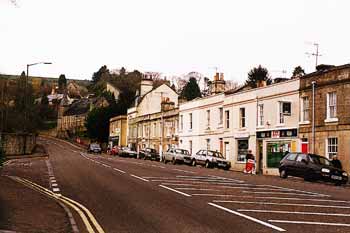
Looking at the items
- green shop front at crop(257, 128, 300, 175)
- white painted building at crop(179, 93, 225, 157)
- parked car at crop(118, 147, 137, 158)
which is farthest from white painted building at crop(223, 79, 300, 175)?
parked car at crop(118, 147, 137, 158)

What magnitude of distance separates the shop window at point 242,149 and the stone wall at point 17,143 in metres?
24.5

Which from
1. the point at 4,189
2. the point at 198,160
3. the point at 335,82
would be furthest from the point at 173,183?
the point at 198,160

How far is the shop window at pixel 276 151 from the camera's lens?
40062mm

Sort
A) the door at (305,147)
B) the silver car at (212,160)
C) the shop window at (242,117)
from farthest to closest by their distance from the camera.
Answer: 1. the shop window at (242,117)
2. the silver car at (212,160)
3. the door at (305,147)

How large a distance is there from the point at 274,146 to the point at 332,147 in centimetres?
669

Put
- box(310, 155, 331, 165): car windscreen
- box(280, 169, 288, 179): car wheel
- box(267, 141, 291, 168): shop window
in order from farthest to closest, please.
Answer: box(267, 141, 291, 168): shop window, box(280, 169, 288, 179): car wheel, box(310, 155, 331, 165): car windscreen

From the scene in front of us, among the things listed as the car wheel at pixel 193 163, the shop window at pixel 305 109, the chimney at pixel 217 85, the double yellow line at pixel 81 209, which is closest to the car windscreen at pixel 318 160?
the shop window at pixel 305 109

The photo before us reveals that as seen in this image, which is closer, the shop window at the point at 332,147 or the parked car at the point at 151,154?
the shop window at the point at 332,147

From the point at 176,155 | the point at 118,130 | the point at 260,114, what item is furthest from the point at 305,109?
the point at 118,130

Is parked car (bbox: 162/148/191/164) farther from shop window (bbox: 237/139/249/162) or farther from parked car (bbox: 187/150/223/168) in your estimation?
shop window (bbox: 237/139/249/162)

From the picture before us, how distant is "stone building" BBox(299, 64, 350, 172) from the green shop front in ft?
3.70

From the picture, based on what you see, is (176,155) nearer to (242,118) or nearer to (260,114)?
(242,118)

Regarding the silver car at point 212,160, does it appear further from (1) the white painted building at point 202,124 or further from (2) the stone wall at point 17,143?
(2) the stone wall at point 17,143

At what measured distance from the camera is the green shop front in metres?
39.3
